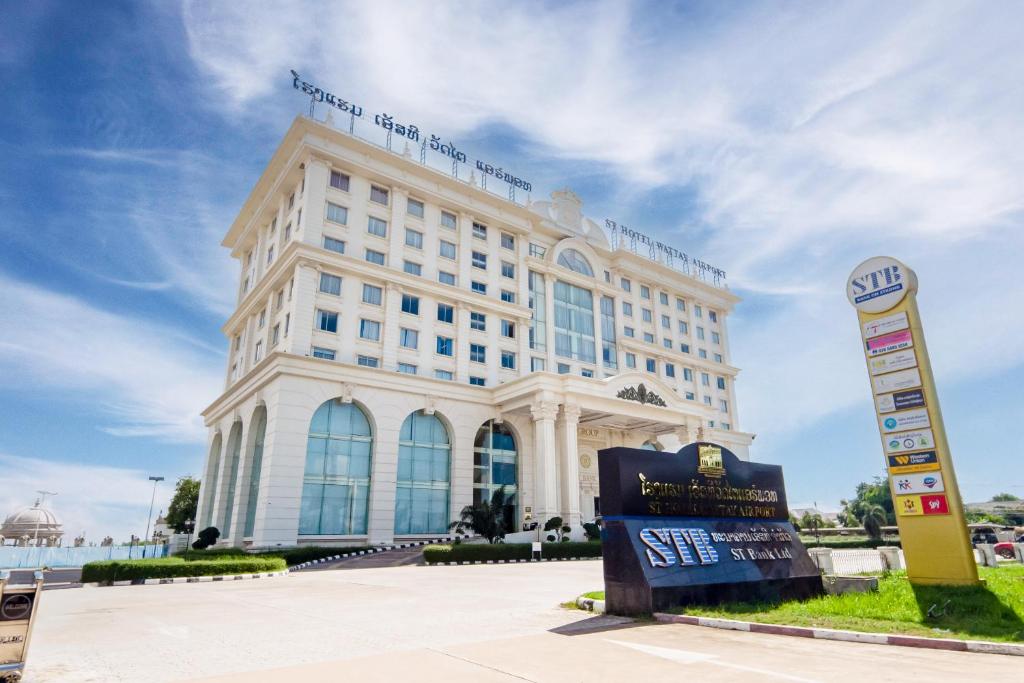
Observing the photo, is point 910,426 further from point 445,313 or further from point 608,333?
point 608,333

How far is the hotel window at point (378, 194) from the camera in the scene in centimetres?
4053

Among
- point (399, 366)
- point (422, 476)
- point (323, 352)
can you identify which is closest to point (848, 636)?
point (422, 476)

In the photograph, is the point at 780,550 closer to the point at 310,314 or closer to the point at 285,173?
the point at 310,314

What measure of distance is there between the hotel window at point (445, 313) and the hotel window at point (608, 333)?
579 inches

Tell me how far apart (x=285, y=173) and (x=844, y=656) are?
132ft

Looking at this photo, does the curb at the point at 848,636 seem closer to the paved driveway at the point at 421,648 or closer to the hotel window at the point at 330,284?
the paved driveway at the point at 421,648

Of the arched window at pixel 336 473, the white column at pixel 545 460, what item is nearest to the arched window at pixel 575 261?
the white column at pixel 545 460

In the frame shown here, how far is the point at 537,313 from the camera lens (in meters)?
47.0

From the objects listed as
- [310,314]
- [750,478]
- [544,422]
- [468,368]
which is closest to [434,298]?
[468,368]

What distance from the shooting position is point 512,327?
44.9 meters

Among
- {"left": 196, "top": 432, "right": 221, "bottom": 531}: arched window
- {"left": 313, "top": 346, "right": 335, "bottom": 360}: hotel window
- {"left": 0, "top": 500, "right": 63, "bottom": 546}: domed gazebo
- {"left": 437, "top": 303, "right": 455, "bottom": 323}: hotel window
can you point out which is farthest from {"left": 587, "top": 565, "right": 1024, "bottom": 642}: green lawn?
{"left": 0, "top": 500, "right": 63, "bottom": 546}: domed gazebo

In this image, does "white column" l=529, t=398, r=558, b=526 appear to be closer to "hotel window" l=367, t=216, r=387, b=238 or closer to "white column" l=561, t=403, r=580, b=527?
"white column" l=561, t=403, r=580, b=527

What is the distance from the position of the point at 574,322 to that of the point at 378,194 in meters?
18.5

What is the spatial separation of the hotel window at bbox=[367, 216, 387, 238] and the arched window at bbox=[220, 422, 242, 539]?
50.5 ft
